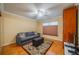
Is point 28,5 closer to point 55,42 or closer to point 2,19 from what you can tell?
point 2,19

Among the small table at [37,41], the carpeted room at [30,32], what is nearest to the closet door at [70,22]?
the carpeted room at [30,32]

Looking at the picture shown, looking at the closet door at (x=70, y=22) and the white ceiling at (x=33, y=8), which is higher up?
the white ceiling at (x=33, y=8)

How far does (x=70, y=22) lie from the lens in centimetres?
119

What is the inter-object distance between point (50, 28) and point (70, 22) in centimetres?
31

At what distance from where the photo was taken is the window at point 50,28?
122cm

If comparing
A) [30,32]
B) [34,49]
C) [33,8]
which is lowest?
[34,49]

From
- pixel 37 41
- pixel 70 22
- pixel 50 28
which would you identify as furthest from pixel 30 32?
pixel 70 22

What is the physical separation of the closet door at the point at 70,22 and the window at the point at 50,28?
0.13 metres

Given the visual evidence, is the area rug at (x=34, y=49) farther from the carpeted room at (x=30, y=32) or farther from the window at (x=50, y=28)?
the window at (x=50, y=28)

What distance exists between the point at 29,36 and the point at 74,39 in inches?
26.4

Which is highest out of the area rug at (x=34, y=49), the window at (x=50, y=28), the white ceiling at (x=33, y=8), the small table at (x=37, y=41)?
the white ceiling at (x=33, y=8)

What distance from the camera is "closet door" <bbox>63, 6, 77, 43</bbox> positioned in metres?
1.17

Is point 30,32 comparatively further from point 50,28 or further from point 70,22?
point 70,22

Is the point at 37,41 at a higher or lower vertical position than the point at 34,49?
higher
